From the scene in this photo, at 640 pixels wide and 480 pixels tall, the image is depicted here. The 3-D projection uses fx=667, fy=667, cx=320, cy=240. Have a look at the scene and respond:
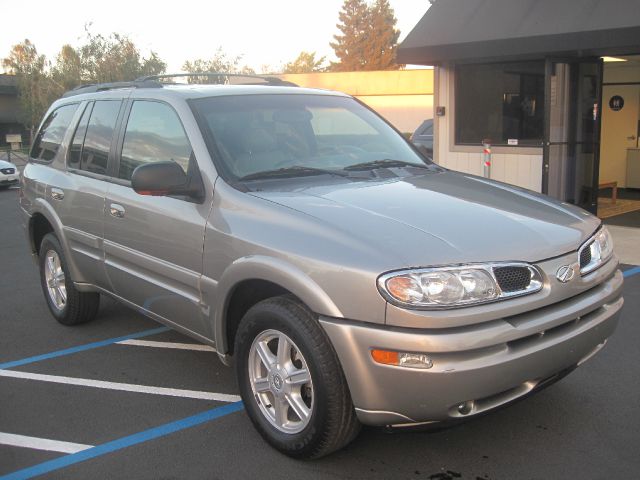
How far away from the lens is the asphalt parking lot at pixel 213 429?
331cm

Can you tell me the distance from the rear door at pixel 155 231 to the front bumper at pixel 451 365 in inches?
46.8

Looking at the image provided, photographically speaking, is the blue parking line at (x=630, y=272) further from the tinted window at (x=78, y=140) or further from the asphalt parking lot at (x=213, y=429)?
the tinted window at (x=78, y=140)

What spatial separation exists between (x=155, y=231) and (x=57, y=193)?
1717 mm

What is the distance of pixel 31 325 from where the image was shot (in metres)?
5.95

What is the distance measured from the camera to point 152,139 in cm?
438

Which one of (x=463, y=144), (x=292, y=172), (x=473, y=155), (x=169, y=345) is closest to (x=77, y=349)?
(x=169, y=345)

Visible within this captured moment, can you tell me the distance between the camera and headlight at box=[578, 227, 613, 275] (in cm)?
333

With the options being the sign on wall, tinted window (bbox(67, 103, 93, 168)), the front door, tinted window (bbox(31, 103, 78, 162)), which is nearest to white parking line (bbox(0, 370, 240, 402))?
tinted window (bbox(67, 103, 93, 168))

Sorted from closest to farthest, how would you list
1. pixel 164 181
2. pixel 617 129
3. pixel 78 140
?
pixel 164 181, pixel 78 140, pixel 617 129

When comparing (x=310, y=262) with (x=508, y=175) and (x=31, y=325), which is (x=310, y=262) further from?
(x=508, y=175)

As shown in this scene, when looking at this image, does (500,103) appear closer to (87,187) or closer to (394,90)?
(87,187)

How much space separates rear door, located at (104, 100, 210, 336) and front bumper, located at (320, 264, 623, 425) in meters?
1.19

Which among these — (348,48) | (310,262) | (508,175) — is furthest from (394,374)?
(348,48)

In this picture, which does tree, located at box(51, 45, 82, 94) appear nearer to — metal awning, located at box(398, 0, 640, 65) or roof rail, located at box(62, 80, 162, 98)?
metal awning, located at box(398, 0, 640, 65)
